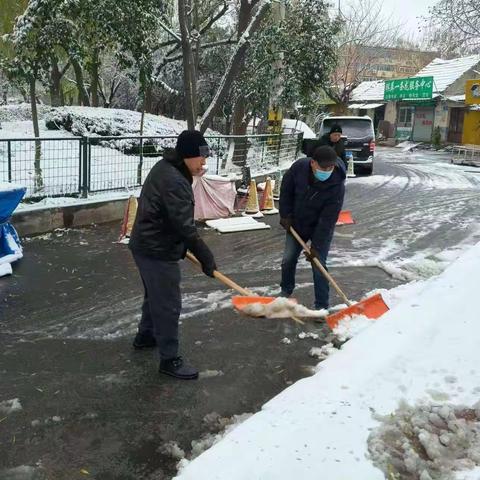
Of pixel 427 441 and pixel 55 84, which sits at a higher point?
pixel 55 84

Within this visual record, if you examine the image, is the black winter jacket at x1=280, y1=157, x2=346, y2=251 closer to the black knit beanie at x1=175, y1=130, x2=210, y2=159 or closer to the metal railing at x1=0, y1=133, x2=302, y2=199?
the black knit beanie at x1=175, y1=130, x2=210, y2=159

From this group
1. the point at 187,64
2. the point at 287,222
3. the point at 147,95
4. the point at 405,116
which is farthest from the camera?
the point at 405,116

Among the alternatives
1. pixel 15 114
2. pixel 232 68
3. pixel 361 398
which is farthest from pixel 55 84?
pixel 361 398

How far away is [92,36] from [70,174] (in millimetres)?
3203

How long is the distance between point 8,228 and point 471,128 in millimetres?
30034

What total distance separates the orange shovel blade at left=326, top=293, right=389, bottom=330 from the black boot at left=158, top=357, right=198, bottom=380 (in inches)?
57.4

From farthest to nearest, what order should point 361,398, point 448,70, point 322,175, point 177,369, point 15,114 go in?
1. point 448,70
2. point 15,114
3. point 322,175
4. point 177,369
5. point 361,398

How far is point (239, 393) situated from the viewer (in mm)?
3727

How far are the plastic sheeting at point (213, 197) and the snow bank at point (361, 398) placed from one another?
5.32m

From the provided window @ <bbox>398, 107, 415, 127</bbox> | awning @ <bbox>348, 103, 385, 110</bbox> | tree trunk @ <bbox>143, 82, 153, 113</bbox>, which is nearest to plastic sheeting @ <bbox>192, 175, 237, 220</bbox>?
tree trunk @ <bbox>143, 82, 153, 113</bbox>

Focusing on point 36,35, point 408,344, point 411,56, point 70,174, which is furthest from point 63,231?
point 411,56

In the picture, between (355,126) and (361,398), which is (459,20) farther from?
(361,398)

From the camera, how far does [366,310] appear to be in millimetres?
4902

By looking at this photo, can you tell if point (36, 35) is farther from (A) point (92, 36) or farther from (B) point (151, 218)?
(B) point (151, 218)
